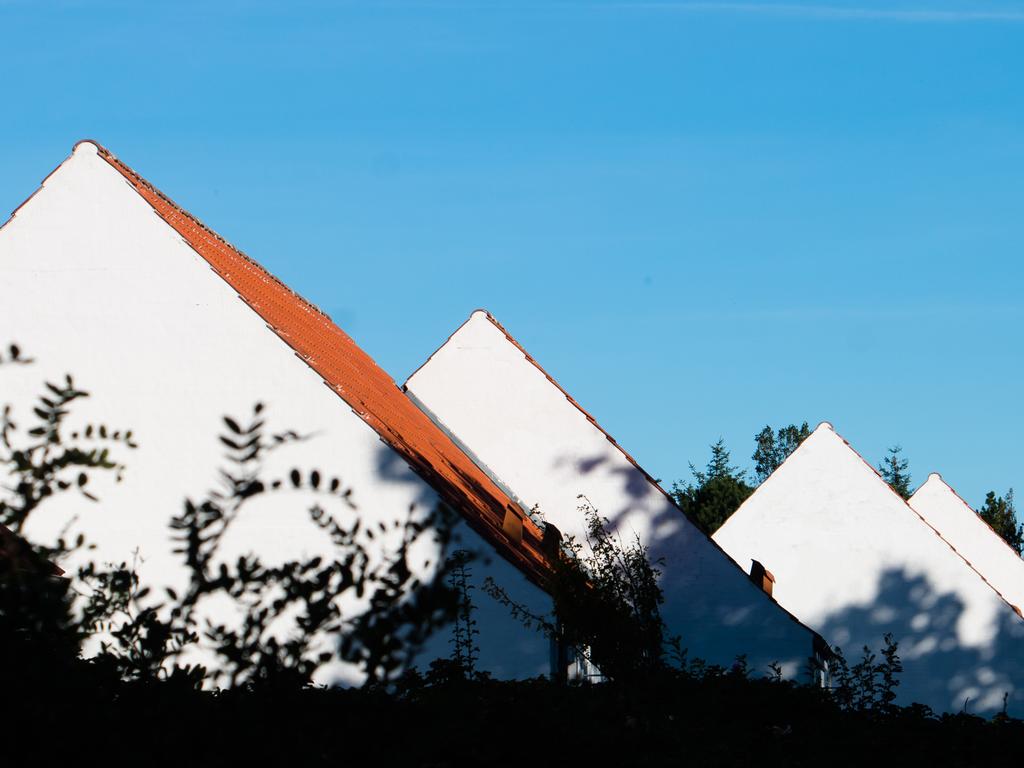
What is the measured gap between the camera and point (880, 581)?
20.7 m

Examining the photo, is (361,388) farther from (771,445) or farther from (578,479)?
(771,445)

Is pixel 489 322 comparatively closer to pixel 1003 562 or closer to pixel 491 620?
pixel 491 620

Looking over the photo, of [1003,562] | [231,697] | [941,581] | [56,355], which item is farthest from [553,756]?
[1003,562]

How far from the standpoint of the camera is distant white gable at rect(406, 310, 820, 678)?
593 inches

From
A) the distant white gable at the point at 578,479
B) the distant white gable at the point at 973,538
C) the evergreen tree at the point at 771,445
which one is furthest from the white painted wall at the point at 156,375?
the evergreen tree at the point at 771,445

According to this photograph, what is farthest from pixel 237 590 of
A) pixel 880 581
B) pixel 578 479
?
pixel 880 581

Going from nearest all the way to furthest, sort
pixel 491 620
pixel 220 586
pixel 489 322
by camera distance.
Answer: pixel 220 586
pixel 491 620
pixel 489 322

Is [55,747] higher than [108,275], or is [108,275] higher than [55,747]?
[108,275]

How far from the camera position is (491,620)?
10.6 metres

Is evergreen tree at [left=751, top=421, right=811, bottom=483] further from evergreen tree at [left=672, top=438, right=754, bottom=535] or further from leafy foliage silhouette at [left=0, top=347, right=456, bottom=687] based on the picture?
leafy foliage silhouette at [left=0, top=347, right=456, bottom=687]

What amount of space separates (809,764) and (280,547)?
5.84 metres

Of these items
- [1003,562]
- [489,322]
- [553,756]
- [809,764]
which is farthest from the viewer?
[1003,562]

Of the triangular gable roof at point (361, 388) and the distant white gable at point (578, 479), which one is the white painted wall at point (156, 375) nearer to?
the triangular gable roof at point (361, 388)

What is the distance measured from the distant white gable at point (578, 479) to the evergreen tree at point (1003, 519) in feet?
133
